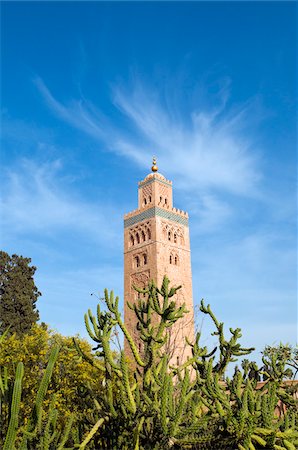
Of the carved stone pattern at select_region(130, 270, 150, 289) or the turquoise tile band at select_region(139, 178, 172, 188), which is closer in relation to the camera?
the carved stone pattern at select_region(130, 270, 150, 289)

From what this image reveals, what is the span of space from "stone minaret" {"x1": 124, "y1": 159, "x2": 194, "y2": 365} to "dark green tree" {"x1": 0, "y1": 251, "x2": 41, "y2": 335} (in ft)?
25.9

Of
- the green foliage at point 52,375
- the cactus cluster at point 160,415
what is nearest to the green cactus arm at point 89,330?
the cactus cluster at point 160,415

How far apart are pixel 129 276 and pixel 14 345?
652 inches

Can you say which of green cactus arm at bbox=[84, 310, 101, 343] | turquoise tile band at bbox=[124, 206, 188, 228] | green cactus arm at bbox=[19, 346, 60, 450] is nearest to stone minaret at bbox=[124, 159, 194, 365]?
turquoise tile band at bbox=[124, 206, 188, 228]

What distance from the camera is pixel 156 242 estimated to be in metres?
28.2

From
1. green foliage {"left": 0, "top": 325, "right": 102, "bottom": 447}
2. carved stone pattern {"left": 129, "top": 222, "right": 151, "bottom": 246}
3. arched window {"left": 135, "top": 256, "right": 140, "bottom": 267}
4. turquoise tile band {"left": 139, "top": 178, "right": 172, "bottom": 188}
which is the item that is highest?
turquoise tile band {"left": 139, "top": 178, "right": 172, "bottom": 188}

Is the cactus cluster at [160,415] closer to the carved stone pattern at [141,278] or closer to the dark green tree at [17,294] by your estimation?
the dark green tree at [17,294]

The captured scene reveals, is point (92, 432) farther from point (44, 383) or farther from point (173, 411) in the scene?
point (44, 383)

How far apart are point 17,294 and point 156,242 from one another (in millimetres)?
10334

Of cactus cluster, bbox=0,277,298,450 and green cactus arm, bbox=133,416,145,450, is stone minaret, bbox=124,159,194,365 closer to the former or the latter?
cactus cluster, bbox=0,277,298,450

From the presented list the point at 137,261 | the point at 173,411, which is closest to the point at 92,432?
the point at 173,411

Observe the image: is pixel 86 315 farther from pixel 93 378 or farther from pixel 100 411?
pixel 93 378

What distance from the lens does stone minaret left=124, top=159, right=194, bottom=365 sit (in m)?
28.1

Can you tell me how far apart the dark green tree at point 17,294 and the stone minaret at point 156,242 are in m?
7.88
